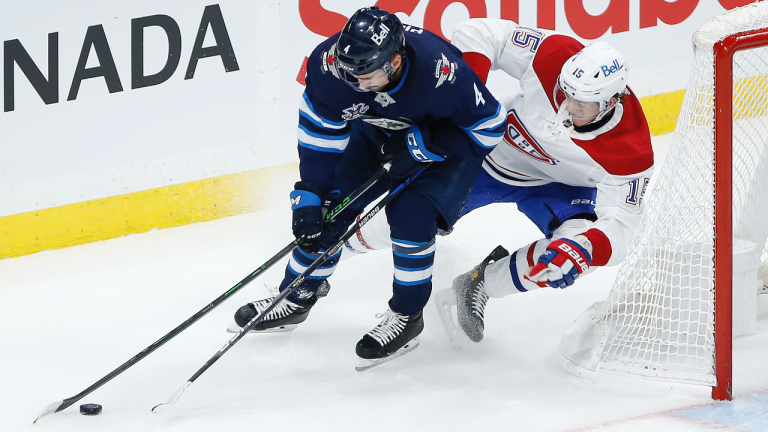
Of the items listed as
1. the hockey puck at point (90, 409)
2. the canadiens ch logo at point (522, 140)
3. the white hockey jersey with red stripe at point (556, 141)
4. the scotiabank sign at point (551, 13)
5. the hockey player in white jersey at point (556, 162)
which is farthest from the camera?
the scotiabank sign at point (551, 13)

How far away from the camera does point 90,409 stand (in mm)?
2373

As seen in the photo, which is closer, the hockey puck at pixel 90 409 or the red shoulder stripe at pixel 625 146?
the hockey puck at pixel 90 409

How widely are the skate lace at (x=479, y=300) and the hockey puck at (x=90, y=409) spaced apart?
1187 mm

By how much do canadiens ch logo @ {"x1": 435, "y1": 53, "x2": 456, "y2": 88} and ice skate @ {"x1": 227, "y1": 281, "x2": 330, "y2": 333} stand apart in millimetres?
882

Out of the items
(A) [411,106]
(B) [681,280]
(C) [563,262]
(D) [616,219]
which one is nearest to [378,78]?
(A) [411,106]

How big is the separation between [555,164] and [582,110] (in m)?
0.31

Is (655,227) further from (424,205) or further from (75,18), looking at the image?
(75,18)

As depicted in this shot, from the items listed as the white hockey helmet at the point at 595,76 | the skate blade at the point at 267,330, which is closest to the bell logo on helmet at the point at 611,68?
the white hockey helmet at the point at 595,76

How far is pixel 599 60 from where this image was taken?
2.46 metres

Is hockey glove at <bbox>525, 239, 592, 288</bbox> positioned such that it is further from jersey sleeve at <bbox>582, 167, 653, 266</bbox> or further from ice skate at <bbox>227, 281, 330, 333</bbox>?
ice skate at <bbox>227, 281, 330, 333</bbox>

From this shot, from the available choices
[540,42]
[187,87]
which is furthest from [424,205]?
[187,87]

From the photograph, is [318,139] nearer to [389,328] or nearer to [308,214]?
[308,214]

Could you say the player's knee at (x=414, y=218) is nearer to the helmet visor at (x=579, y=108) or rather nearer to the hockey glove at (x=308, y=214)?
the hockey glove at (x=308, y=214)

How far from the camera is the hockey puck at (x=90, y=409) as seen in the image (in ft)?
7.79
